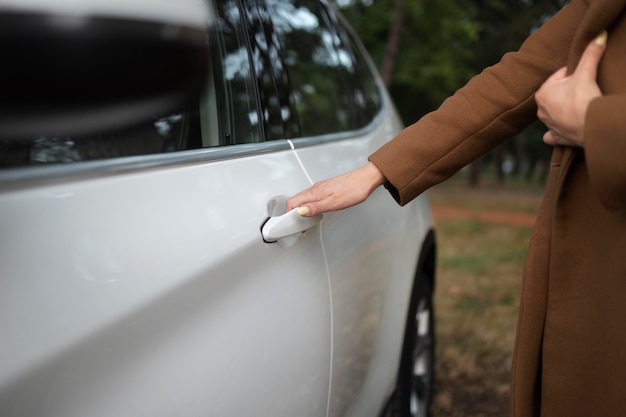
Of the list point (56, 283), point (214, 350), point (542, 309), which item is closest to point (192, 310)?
point (214, 350)

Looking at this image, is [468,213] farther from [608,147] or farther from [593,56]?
[608,147]

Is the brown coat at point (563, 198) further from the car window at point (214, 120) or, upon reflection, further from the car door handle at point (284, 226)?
the car window at point (214, 120)

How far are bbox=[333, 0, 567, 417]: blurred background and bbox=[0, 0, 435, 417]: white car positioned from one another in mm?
474

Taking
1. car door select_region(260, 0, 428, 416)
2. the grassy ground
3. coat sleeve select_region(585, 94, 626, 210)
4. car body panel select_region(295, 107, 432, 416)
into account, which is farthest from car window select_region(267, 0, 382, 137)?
the grassy ground

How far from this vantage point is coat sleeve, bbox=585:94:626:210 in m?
1.01

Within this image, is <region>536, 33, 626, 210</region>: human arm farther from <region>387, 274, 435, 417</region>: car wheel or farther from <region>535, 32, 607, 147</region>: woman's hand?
<region>387, 274, 435, 417</region>: car wheel

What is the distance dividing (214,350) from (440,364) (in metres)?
2.66

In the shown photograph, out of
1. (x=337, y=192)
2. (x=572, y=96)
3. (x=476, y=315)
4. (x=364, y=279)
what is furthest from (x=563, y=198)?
(x=476, y=315)

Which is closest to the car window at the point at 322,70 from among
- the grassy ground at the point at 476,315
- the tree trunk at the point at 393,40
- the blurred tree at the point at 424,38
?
the grassy ground at the point at 476,315

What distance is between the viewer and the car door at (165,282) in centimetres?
78

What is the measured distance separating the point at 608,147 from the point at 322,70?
152cm

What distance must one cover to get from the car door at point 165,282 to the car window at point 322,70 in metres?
0.44

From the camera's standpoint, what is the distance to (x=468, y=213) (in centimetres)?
1095

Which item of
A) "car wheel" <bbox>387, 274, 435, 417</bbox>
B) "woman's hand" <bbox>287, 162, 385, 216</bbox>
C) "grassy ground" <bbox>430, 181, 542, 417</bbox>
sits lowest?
"grassy ground" <bbox>430, 181, 542, 417</bbox>
